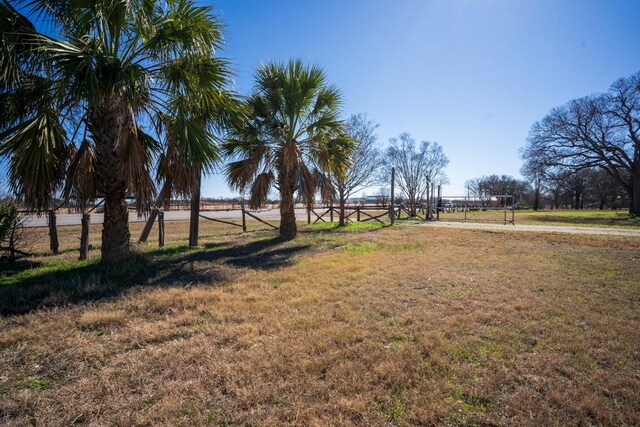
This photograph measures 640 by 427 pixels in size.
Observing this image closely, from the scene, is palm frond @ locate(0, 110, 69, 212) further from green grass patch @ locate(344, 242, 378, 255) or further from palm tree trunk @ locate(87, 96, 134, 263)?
green grass patch @ locate(344, 242, 378, 255)

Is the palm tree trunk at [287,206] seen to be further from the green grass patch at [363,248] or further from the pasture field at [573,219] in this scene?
the pasture field at [573,219]

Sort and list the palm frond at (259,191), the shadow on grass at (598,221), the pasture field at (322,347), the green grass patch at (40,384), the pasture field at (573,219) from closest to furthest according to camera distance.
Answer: the pasture field at (322,347) < the green grass patch at (40,384) < the palm frond at (259,191) < the pasture field at (573,219) < the shadow on grass at (598,221)

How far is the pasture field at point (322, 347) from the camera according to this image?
2.30m

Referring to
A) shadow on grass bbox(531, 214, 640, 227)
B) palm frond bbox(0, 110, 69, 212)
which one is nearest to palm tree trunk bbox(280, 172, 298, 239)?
palm frond bbox(0, 110, 69, 212)

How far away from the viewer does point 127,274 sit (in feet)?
21.2

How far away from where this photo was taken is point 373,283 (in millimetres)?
5684

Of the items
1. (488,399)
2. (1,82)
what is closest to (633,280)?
(488,399)

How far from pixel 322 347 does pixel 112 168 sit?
6289mm

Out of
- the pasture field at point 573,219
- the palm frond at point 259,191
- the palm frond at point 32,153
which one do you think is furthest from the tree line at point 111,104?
the pasture field at point 573,219

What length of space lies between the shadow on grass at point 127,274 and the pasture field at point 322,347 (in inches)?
2.4

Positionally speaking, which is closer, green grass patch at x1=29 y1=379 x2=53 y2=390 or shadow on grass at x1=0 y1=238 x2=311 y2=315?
green grass patch at x1=29 y1=379 x2=53 y2=390

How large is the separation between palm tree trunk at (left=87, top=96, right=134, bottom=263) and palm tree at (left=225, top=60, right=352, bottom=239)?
→ 4084 mm

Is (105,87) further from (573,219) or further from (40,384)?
(573,219)

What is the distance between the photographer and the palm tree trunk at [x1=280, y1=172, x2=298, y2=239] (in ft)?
37.5
